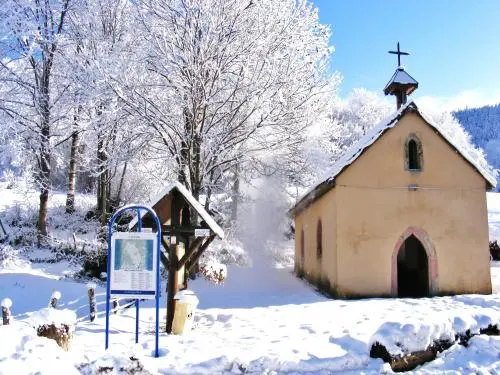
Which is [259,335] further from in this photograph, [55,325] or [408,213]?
[408,213]

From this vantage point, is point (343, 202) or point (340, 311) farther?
point (343, 202)

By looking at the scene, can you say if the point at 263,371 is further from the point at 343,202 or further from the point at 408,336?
the point at 343,202

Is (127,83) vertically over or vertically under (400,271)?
over

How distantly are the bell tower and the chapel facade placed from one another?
221 cm

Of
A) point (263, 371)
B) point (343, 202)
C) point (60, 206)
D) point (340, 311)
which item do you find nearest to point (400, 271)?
point (343, 202)

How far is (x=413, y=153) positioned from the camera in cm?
1429

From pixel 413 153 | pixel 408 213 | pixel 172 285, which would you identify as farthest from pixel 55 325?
pixel 413 153

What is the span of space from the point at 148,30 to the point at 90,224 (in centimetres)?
1074

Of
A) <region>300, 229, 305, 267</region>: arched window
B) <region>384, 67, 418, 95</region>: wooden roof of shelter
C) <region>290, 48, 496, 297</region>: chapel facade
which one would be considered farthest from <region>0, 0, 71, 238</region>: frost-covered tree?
<region>384, 67, 418, 95</region>: wooden roof of shelter

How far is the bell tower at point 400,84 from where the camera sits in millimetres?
15758

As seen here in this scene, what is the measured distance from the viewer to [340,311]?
1078cm

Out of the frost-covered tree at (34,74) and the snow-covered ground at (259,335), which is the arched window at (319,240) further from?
the frost-covered tree at (34,74)

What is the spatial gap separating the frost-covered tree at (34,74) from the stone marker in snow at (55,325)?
11.3 meters

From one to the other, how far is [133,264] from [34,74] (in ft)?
45.1
